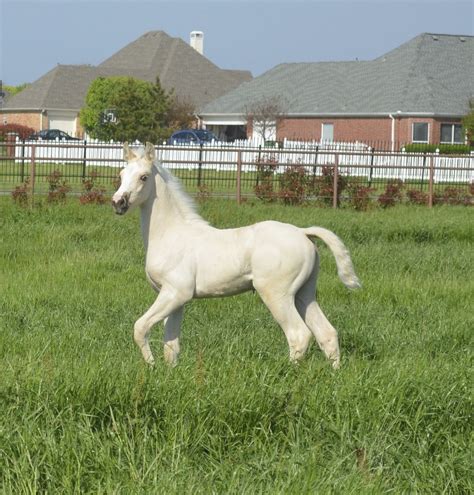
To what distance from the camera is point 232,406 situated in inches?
259

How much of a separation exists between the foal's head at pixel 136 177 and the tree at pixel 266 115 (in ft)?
181

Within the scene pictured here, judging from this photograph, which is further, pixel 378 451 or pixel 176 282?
pixel 176 282

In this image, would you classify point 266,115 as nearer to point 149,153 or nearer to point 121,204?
point 149,153

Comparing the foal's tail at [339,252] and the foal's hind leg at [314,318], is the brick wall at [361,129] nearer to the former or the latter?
the foal's tail at [339,252]

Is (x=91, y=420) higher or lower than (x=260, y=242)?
lower

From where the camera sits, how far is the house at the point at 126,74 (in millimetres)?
82125

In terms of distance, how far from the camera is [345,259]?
8734 mm

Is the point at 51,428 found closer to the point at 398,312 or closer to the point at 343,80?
the point at 398,312

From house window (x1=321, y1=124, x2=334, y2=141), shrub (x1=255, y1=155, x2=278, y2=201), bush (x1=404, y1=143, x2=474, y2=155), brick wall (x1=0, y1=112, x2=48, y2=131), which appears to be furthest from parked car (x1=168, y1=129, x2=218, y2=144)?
shrub (x1=255, y1=155, x2=278, y2=201)

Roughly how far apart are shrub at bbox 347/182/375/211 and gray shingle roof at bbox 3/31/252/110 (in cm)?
5480

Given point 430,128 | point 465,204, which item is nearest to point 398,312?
point 465,204

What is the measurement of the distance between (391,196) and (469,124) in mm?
30561

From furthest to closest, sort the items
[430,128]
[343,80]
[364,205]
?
1. [343,80]
2. [430,128]
3. [364,205]

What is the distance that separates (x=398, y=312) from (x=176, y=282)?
371 centimetres
